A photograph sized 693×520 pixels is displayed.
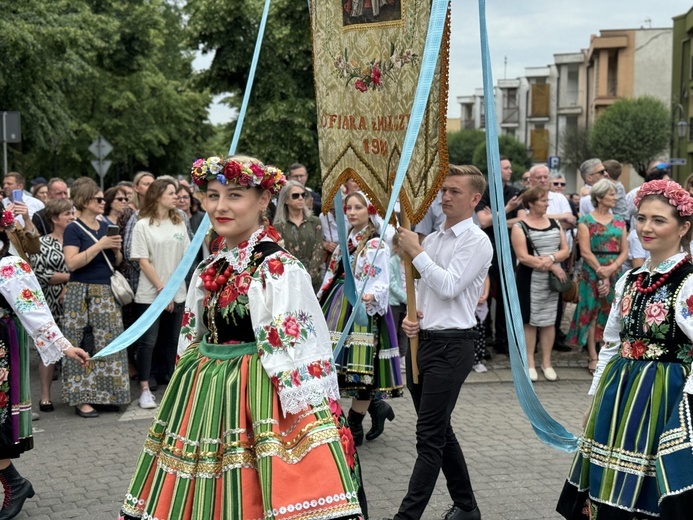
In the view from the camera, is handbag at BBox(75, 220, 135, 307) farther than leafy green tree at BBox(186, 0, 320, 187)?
No

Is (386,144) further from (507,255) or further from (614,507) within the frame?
(614,507)

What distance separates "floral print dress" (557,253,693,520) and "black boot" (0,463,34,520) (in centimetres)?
304

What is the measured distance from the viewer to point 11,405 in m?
5.07

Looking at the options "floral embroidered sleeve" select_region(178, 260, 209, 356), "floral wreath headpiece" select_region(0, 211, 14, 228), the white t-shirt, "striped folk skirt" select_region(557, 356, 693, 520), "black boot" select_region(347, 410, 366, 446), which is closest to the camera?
"striped folk skirt" select_region(557, 356, 693, 520)

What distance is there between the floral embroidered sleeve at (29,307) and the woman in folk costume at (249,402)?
137 cm

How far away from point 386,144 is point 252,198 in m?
1.15

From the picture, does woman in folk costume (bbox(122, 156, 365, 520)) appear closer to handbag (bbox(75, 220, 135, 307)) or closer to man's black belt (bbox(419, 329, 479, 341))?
man's black belt (bbox(419, 329, 479, 341))

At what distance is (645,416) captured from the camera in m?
4.11

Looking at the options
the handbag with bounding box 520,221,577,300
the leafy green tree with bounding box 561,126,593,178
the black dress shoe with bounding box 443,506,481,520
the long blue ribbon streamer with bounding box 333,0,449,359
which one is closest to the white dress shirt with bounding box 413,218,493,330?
the long blue ribbon streamer with bounding box 333,0,449,359

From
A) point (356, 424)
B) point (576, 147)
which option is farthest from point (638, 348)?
point (576, 147)

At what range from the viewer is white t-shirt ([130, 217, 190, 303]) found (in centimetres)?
816

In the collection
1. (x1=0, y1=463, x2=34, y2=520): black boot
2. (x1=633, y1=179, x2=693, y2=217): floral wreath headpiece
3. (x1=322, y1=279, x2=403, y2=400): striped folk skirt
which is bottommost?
(x1=0, y1=463, x2=34, y2=520): black boot

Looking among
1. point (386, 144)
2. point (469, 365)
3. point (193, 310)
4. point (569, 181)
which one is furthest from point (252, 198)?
point (569, 181)

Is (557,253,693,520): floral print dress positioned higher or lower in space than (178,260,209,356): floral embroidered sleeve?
lower
